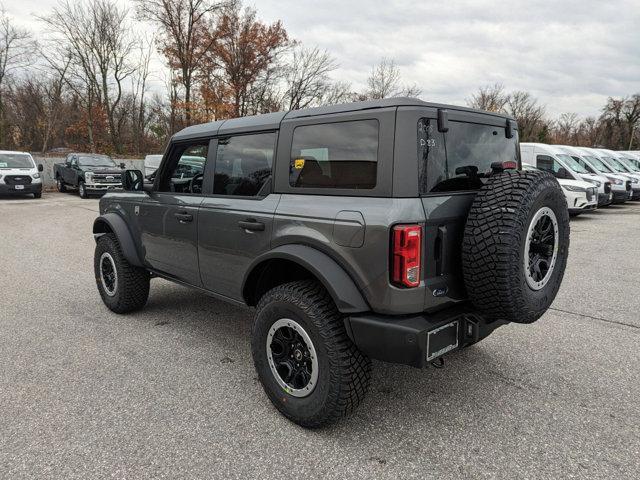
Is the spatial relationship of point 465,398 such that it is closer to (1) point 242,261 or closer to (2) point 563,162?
(1) point 242,261

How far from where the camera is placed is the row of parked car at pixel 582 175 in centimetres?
1199

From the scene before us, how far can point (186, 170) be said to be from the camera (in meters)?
3.88

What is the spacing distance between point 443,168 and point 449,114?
13.8 inches

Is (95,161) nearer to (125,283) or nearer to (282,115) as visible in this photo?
(125,283)

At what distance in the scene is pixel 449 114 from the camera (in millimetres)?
2633

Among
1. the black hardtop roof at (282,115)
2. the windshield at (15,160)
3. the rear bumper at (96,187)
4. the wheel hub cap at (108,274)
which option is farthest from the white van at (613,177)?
the windshield at (15,160)

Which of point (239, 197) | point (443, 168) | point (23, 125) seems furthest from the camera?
point (23, 125)

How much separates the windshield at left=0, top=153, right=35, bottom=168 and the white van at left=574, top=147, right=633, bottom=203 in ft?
68.3

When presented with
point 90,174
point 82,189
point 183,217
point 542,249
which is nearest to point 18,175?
point 82,189

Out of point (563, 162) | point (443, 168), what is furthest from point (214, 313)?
point (563, 162)

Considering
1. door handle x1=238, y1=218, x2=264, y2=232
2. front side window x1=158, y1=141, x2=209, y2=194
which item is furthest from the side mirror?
door handle x1=238, y1=218, x2=264, y2=232

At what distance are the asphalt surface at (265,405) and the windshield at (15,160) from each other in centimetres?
1542

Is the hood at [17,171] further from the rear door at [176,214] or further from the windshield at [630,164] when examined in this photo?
the windshield at [630,164]

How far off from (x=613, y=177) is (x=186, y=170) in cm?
1618
